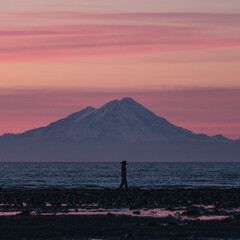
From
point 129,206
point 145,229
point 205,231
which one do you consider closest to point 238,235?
point 205,231

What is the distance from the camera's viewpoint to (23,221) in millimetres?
28859

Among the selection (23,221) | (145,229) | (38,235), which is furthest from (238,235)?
(23,221)

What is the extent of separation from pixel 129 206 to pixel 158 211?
133 inches

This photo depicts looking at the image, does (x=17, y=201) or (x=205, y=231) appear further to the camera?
(x=17, y=201)

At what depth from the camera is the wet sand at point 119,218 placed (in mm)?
24812

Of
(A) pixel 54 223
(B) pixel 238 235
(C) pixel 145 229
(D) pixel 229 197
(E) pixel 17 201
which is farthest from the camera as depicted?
(D) pixel 229 197

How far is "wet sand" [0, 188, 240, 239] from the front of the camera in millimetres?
24812

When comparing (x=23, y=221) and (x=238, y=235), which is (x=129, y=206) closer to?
(x=23, y=221)

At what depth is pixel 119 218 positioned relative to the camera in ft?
98.3

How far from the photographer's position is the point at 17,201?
1620 inches

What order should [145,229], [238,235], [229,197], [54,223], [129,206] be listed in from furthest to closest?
1. [229,197]
2. [129,206]
3. [54,223]
4. [145,229]
5. [238,235]

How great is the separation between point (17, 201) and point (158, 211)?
10.1 meters

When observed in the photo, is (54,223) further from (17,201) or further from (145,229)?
(17,201)

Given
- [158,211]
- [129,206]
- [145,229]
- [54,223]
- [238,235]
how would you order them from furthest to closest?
[129,206] → [158,211] → [54,223] → [145,229] → [238,235]
